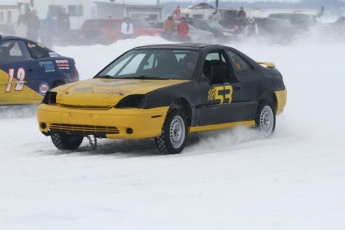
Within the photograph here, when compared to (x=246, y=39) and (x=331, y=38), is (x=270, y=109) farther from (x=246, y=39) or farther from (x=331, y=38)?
(x=331, y=38)

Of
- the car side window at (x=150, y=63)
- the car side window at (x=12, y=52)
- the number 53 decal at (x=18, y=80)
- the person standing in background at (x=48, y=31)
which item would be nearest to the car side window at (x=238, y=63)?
the car side window at (x=150, y=63)

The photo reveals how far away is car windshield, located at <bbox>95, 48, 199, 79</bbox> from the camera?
34.8 feet

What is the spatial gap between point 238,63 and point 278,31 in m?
32.3

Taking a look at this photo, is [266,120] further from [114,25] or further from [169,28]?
[114,25]

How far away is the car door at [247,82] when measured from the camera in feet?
37.1

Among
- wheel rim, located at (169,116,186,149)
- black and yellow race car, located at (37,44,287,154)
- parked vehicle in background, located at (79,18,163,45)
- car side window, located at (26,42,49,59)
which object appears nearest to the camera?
black and yellow race car, located at (37,44,287,154)

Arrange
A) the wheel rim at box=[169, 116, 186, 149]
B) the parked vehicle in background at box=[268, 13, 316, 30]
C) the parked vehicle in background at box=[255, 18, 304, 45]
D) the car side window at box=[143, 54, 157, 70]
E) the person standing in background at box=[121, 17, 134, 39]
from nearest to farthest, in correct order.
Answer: the wheel rim at box=[169, 116, 186, 149]
the car side window at box=[143, 54, 157, 70]
the person standing in background at box=[121, 17, 134, 39]
the parked vehicle in background at box=[255, 18, 304, 45]
the parked vehicle in background at box=[268, 13, 316, 30]

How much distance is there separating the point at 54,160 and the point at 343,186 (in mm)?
3110

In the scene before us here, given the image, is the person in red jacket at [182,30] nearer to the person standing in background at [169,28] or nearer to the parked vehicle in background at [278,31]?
the person standing in background at [169,28]

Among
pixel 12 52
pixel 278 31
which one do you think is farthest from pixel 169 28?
pixel 12 52

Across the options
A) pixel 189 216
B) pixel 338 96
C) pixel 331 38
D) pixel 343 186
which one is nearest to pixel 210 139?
pixel 343 186

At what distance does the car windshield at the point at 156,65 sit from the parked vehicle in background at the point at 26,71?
327cm

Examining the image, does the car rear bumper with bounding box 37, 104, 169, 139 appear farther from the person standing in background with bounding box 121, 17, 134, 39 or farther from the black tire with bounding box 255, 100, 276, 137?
the person standing in background with bounding box 121, 17, 134, 39

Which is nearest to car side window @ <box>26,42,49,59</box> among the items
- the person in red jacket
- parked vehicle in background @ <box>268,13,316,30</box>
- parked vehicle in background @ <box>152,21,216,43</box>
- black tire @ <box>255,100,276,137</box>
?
black tire @ <box>255,100,276,137</box>
